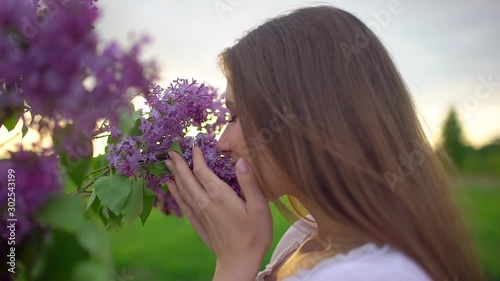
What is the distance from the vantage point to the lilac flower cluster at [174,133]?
81 centimetres

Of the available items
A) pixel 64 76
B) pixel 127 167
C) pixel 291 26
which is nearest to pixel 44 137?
pixel 64 76

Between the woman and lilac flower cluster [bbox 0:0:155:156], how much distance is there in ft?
1.71

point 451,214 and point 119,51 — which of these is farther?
point 451,214

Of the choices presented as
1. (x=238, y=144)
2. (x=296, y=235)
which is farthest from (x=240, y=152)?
(x=296, y=235)

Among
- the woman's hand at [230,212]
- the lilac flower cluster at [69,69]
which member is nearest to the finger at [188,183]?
the woman's hand at [230,212]

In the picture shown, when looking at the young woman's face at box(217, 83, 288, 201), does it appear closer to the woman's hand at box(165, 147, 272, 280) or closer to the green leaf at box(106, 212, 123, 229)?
the woman's hand at box(165, 147, 272, 280)

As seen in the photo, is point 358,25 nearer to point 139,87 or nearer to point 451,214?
point 451,214

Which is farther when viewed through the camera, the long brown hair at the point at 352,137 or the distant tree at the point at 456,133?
the distant tree at the point at 456,133

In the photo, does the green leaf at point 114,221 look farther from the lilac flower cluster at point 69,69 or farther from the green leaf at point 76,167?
the lilac flower cluster at point 69,69

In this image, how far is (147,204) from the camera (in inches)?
34.5

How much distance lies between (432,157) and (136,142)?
45cm

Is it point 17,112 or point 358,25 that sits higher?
→ point 358,25

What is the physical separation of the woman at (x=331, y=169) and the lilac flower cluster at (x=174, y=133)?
0.02 meters

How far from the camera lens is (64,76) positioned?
27cm
